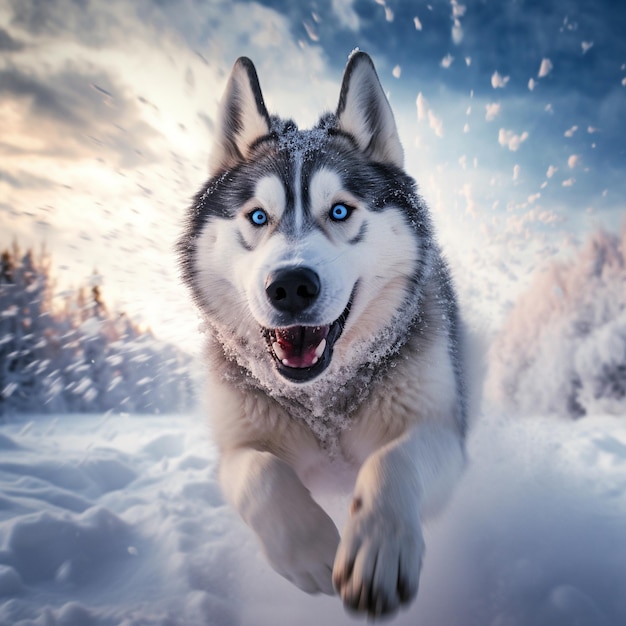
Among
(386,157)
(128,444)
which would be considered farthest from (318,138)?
(128,444)

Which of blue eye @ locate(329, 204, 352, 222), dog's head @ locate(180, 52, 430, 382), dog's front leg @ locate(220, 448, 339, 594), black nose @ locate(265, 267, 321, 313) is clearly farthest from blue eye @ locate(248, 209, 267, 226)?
dog's front leg @ locate(220, 448, 339, 594)

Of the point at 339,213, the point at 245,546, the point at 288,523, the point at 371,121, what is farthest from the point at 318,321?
the point at 245,546

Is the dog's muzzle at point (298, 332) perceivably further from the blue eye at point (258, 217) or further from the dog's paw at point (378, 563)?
the dog's paw at point (378, 563)

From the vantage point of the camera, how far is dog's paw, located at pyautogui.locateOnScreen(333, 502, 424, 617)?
1.18 metres

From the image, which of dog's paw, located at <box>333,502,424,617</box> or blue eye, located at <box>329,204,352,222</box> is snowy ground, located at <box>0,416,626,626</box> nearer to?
dog's paw, located at <box>333,502,424,617</box>

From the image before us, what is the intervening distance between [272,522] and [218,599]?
935 millimetres

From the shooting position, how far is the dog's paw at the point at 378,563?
1179 millimetres

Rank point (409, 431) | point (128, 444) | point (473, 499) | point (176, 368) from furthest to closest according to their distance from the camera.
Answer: point (128, 444) → point (176, 368) → point (473, 499) → point (409, 431)

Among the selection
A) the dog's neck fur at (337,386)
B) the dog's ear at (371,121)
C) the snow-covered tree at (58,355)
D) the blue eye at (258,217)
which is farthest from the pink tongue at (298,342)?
the snow-covered tree at (58,355)

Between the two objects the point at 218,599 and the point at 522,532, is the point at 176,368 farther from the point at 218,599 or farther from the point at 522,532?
the point at 522,532

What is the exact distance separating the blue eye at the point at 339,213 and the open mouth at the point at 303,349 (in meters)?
0.45

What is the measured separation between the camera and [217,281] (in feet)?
6.72

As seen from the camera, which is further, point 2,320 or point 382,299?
point 2,320

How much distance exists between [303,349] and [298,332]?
0.07 meters
